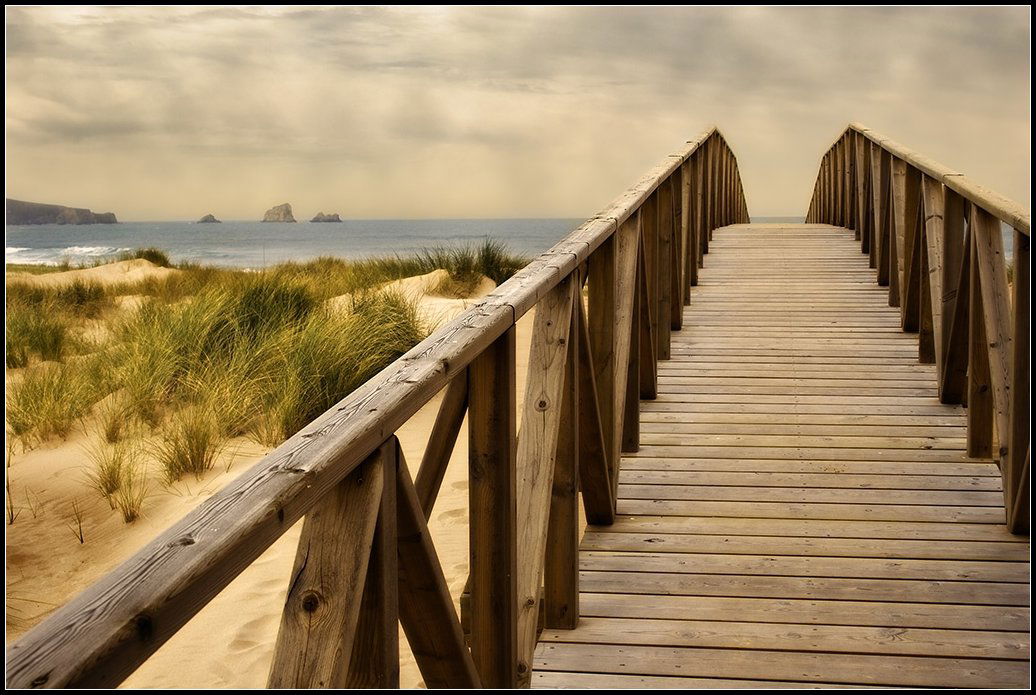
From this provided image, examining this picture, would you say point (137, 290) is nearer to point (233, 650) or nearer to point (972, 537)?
point (233, 650)

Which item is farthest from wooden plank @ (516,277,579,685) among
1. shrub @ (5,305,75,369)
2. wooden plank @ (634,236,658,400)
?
shrub @ (5,305,75,369)

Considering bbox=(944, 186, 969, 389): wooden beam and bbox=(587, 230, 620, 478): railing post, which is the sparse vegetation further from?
bbox=(944, 186, 969, 389): wooden beam

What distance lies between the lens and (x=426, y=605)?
179cm

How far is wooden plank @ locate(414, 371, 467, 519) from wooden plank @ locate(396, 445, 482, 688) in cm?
22

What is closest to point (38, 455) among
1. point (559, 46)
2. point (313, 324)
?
point (313, 324)

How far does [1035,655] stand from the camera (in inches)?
104

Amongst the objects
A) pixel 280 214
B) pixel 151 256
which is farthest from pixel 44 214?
pixel 151 256

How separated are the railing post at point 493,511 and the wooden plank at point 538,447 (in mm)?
305

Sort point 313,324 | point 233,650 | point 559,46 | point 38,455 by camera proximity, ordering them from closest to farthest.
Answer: point 233,650 → point 38,455 → point 313,324 → point 559,46

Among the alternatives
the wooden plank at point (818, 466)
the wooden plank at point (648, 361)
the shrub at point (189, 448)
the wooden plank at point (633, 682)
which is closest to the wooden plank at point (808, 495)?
the wooden plank at point (818, 466)

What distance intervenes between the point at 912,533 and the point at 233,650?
286 cm

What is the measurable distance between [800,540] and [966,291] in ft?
5.02

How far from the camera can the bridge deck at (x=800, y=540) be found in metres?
2.83

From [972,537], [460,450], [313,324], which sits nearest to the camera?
[972,537]
